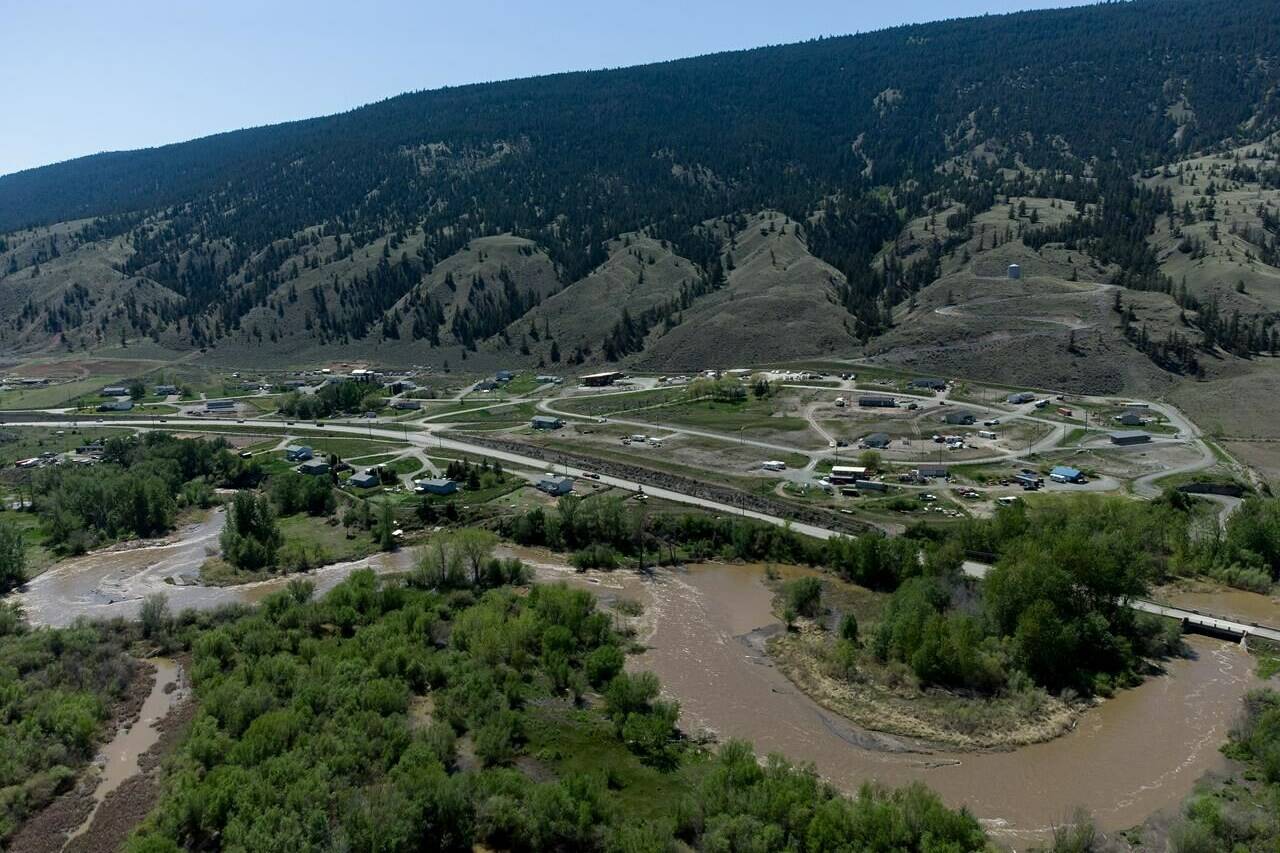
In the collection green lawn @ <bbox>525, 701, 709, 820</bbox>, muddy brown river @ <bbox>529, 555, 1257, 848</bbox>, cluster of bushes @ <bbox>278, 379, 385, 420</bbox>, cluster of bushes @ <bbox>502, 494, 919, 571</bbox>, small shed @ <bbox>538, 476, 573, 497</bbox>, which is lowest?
muddy brown river @ <bbox>529, 555, 1257, 848</bbox>

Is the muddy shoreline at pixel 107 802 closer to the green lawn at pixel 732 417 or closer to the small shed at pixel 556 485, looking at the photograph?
the small shed at pixel 556 485

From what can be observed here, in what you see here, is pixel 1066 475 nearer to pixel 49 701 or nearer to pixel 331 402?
pixel 49 701

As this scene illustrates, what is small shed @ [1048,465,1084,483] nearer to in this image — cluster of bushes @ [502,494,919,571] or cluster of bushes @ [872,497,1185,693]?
cluster of bushes @ [872,497,1185,693]

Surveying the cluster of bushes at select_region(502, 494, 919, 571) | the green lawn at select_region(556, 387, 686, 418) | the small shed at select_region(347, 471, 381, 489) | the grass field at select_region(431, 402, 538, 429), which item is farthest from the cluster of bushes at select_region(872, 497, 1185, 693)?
the grass field at select_region(431, 402, 538, 429)

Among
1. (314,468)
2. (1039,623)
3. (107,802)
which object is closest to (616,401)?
(314,468)

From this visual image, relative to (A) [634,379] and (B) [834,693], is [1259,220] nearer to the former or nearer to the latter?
(A) [634,379]

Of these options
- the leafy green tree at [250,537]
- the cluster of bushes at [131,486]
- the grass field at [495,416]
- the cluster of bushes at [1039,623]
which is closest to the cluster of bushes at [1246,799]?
the cluster of bushes at [1039,623]
